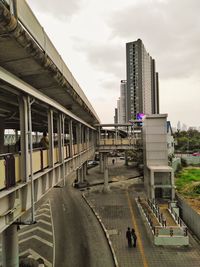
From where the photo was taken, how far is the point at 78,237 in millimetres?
17688

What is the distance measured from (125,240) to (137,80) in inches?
4083

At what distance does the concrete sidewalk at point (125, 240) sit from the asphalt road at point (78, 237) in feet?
3.15

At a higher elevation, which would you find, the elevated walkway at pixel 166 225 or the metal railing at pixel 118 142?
the metal railing at pixel 118 142

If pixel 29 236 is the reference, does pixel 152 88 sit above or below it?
above

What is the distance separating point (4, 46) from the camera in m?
5.73

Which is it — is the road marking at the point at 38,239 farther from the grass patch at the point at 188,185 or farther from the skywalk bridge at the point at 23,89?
the grass patch at the point at 188,185

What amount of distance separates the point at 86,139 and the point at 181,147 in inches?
2621

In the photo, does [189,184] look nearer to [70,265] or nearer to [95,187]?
→ [95,187]

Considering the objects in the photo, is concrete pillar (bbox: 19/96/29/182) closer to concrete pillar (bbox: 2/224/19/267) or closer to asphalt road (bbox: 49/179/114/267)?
concrete pillar (bbox: 2/224/19/267)

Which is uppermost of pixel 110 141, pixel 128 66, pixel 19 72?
pixel 128 66

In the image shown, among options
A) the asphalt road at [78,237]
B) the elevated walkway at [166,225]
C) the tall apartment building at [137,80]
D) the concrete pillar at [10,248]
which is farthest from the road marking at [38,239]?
the tall apartment building at [137,80]

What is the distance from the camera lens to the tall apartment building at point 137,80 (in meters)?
112

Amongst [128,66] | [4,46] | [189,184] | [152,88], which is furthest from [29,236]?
[152,88]

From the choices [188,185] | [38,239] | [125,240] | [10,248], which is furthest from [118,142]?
[10,248]
